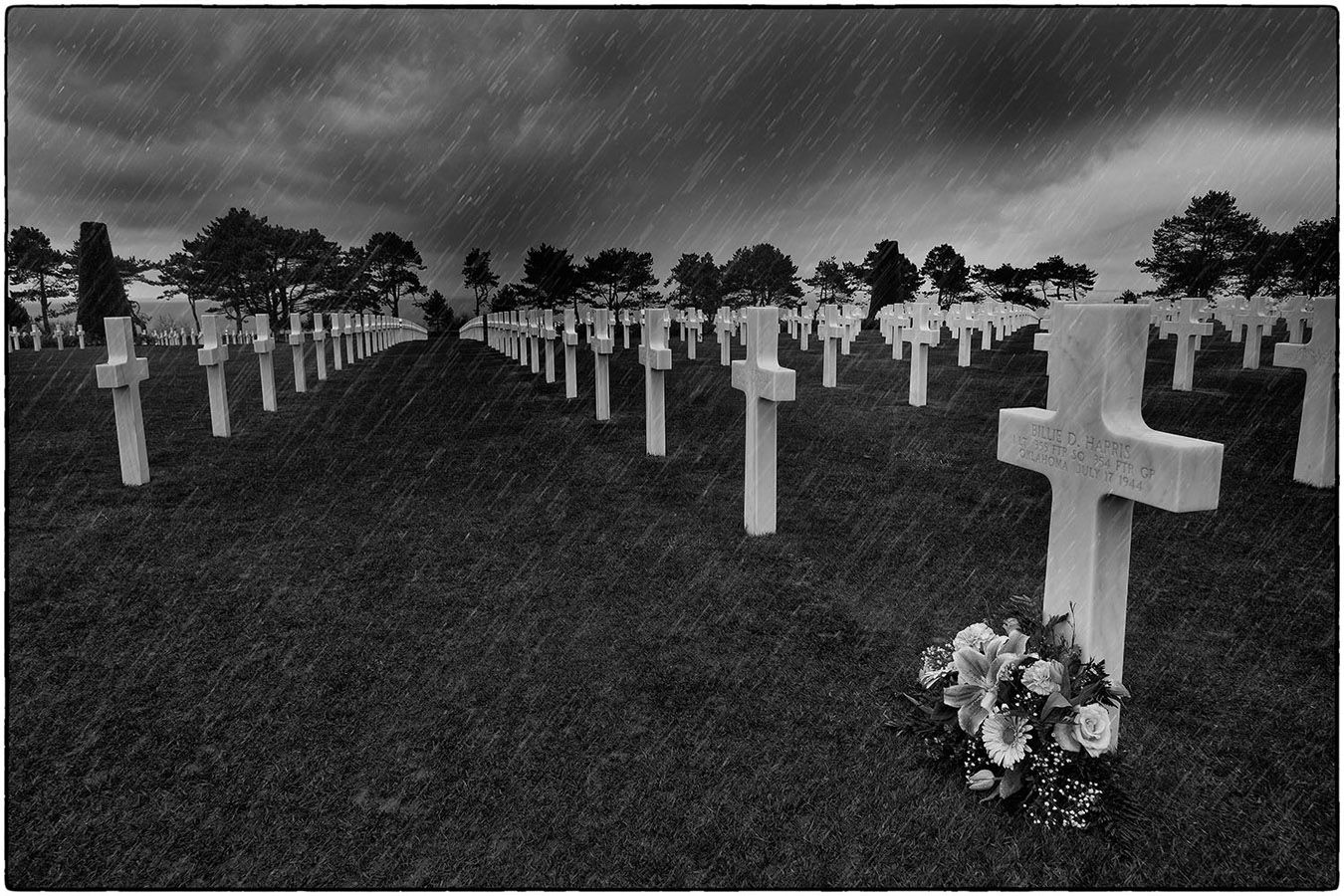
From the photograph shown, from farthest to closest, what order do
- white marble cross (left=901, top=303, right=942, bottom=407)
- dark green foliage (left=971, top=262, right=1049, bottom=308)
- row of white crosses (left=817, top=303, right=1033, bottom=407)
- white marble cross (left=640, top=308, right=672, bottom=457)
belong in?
dark green foliage (left=971, top=262, right=1049, bottom=308), row of white crosses (left=817, top=303, right=1033, bottom=407), white marble cross (left=901, top=303, right=942, bottom=407), white marble cross (left=640, top=308, right=672, bottom=457)

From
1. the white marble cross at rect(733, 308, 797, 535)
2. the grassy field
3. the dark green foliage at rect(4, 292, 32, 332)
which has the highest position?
the dark green foliage at rect(4, 292, 32, 332)

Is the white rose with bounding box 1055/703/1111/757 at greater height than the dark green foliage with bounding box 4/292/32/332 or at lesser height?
lesser

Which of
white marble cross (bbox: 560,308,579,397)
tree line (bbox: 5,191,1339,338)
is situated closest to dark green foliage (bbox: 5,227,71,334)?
tree line (bbox: 5,191,1339,338)

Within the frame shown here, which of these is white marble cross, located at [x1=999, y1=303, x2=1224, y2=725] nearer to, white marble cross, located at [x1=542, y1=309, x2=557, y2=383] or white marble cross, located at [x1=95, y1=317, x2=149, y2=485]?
white marble cross, located at [x1=95, y1=317, x2=149, y2=485]

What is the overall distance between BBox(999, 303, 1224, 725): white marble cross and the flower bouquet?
0.14 metres

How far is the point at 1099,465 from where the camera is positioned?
328cm

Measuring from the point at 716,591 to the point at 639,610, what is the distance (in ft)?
1.82

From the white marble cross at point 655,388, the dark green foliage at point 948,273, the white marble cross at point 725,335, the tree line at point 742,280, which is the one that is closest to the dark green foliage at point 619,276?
the tree line at point 742,280

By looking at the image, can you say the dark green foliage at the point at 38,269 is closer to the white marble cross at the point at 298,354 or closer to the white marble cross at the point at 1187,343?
the white marble cross at the point at 298,354

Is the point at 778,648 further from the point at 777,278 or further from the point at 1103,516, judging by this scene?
the point at 777,278

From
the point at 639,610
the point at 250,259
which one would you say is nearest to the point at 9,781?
the point at 639,610

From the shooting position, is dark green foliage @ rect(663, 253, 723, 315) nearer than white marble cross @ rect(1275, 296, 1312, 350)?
→ No

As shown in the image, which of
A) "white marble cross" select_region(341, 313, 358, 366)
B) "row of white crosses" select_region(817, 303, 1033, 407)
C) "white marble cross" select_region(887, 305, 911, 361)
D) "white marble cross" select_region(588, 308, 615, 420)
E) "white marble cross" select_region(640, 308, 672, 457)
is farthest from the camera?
"white marble cross" select_region(341, 313, 358, 366)

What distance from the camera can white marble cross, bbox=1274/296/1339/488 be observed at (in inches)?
296
